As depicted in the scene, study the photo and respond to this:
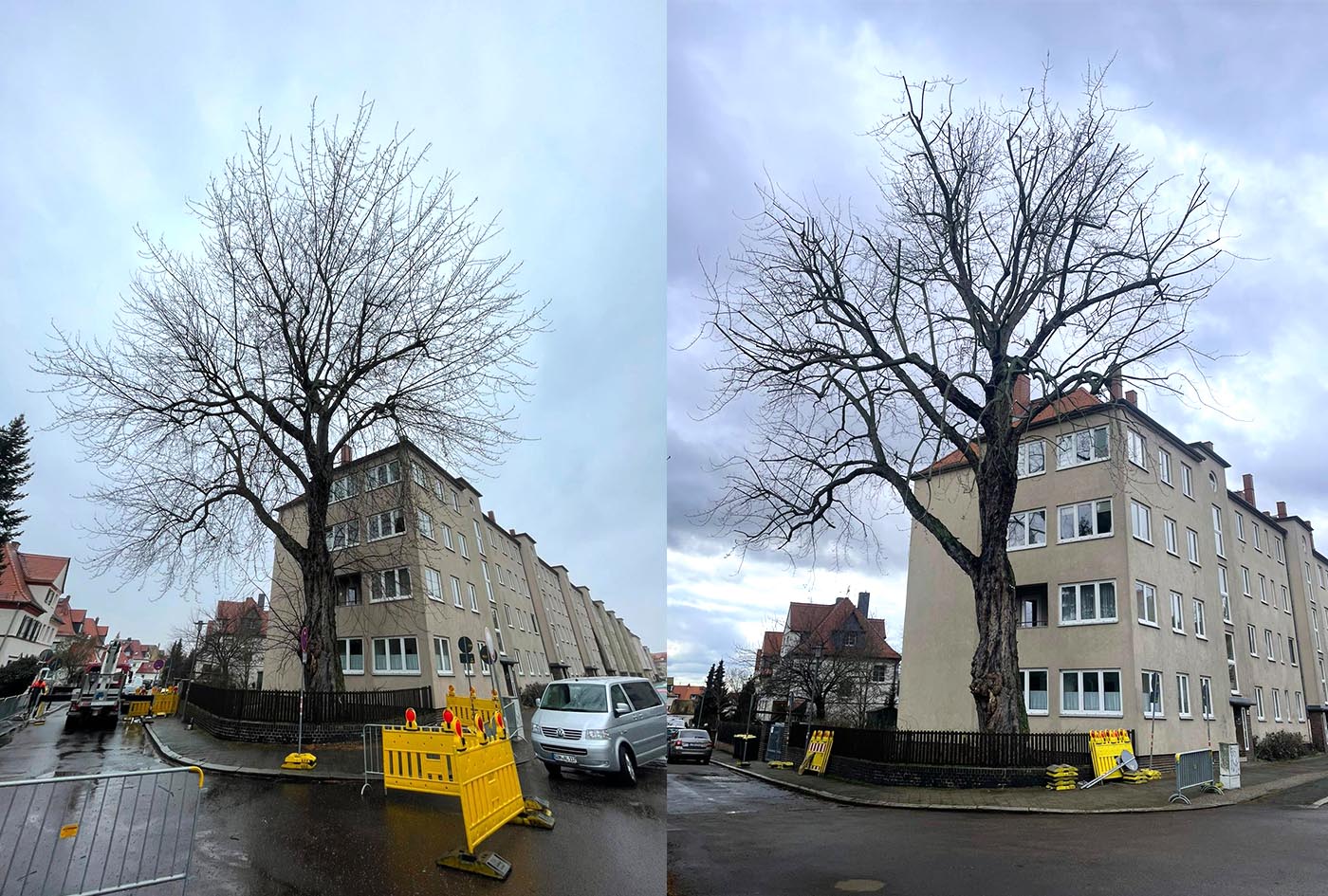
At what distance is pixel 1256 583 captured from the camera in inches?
1414

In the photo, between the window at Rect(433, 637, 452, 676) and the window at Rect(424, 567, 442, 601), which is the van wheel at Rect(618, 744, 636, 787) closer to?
the window at Rect(433, 637, 452, 676)

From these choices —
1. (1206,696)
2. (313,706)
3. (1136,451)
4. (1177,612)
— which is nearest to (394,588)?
(313,706)

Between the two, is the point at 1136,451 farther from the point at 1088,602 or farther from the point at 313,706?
the point at 313,706

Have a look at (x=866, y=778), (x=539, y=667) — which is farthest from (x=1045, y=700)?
(x=539, y=667)

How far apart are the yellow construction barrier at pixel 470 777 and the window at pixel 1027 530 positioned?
69.3ft

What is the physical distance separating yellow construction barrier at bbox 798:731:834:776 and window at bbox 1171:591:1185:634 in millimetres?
12708

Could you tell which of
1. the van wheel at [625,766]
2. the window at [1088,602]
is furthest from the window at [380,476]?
the window at [1088,602]

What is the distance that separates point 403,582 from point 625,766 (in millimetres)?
22776

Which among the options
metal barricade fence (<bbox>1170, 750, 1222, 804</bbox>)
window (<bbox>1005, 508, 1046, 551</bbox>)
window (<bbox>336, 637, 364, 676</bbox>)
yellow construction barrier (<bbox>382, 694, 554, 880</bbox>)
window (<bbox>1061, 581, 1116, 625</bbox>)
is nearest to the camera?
yellow construction barrier (<bbox>382, 694, 554, 880</bbox>)

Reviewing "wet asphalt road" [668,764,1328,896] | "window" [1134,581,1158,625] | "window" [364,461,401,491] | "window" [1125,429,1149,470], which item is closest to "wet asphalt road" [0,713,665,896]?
"wet asphalt road" [668,764,1328,896]

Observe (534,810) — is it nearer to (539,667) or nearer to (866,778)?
(866,778)

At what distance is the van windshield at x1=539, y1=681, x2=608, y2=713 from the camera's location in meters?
11.9

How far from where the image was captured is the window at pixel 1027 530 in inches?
1060

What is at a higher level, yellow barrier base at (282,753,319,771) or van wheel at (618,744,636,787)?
van wheel at (618,744,636,787)
